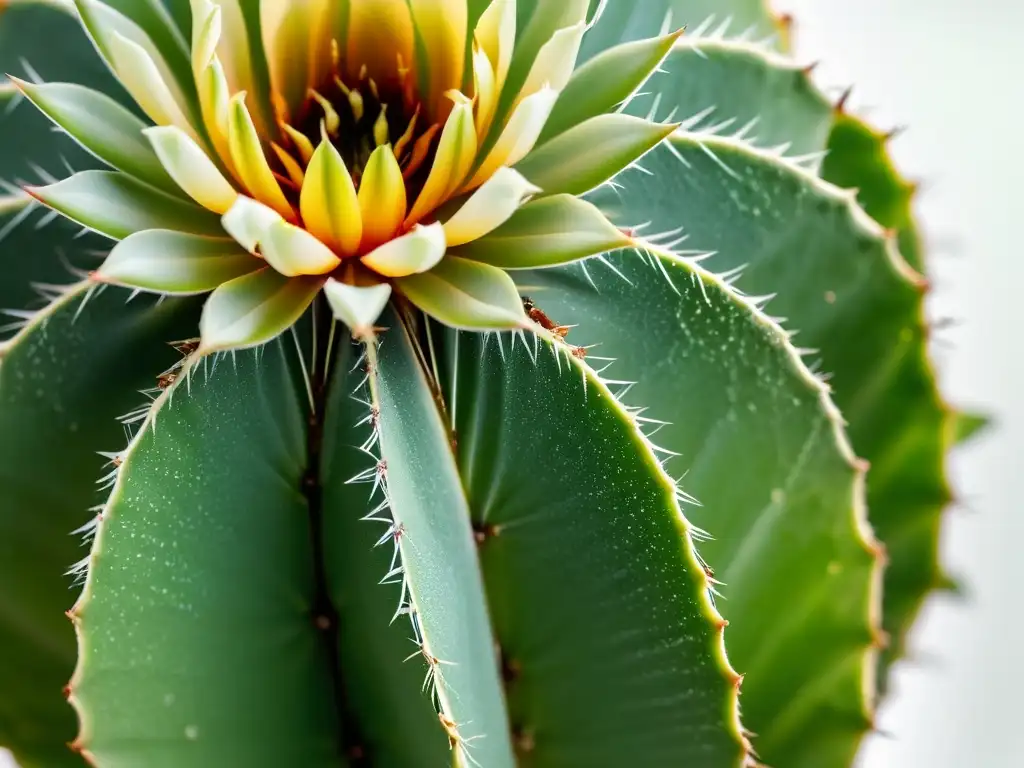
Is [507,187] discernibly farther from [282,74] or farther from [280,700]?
[280,700]

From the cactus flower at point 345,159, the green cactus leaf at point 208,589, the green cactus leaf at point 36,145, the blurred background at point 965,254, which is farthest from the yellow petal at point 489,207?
the blurred background at point 965,254

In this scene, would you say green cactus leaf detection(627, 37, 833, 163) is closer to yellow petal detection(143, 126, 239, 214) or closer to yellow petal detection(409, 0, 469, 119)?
yellow petal detection(409, 0, 469, 119)

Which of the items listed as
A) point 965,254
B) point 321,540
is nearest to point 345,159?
point 321,540

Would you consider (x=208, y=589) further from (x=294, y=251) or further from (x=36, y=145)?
(x=36, y=145)

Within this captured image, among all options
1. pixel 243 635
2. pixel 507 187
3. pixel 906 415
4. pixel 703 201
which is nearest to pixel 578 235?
pixel 507 187

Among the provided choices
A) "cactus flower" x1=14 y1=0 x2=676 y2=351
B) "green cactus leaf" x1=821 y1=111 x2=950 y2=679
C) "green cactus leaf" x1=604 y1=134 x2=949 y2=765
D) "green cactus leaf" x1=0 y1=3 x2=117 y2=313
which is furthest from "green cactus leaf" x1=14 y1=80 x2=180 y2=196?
"green cactus leaf" x1=821 y1=111 x2=950 y2=679
